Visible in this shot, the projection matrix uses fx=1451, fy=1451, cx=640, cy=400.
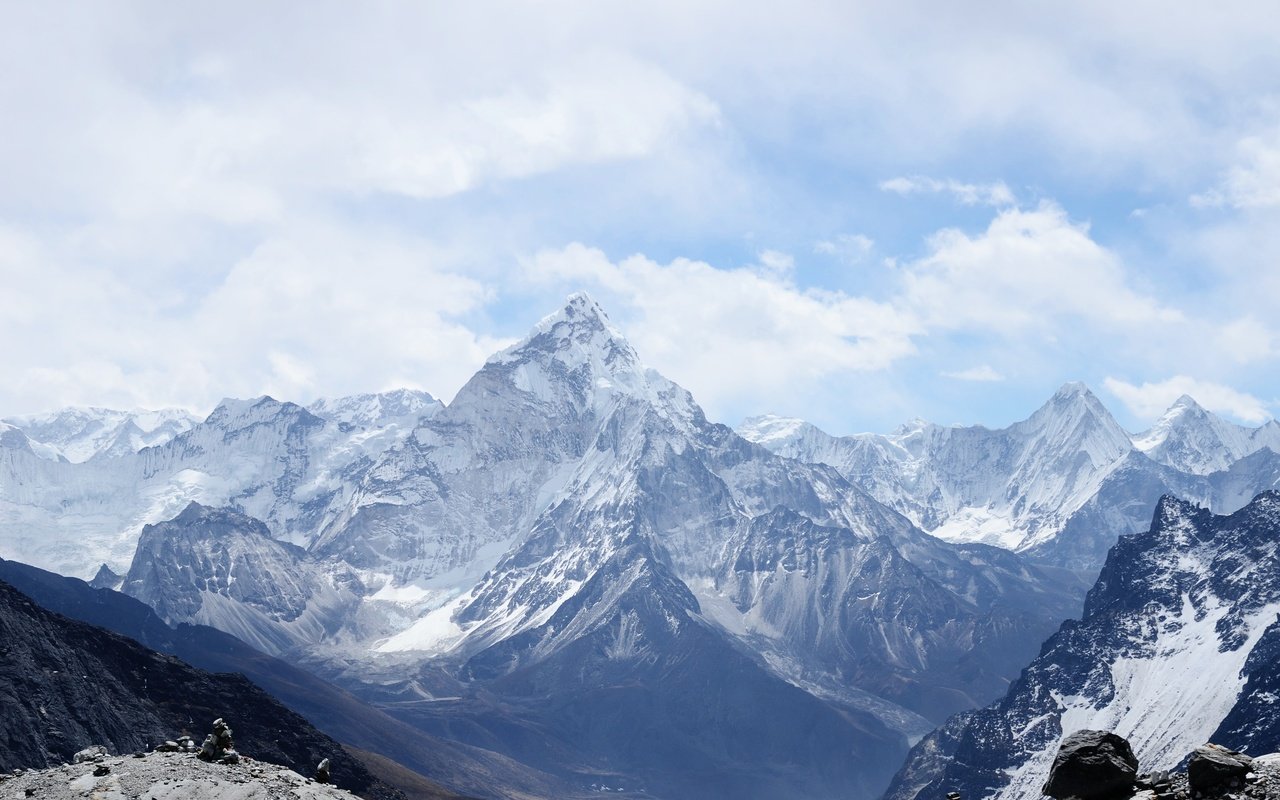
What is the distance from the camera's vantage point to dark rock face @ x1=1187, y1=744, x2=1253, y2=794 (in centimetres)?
4600

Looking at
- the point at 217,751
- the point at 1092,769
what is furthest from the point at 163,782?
the point at 1092,769

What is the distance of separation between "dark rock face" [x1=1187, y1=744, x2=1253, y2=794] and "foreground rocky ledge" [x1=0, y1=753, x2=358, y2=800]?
125 feet

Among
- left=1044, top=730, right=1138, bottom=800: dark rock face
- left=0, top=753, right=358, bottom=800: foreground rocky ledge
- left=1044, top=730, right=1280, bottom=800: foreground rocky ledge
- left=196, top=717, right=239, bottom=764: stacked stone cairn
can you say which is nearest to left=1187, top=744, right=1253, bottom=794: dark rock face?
left=1044, top=730, right=1280, bottom=800: foreground rocky ledge

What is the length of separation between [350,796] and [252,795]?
7675mm

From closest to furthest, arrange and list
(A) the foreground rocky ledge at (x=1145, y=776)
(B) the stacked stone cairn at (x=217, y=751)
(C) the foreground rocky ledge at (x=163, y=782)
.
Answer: (A) the foreground rocky ledge at (x=1145, y=776) < (C) the foreground rocky ledge at (x=163, y=782) < (B) the stacked stone cairn at (x=217, y=751)

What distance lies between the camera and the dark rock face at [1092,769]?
165 ft

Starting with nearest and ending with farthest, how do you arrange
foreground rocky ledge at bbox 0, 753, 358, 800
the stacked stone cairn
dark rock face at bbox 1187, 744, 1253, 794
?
1. dark rock face at bbox 1187, 744, 1253, 794
2. foreground rocky ledge at bbox 0, 753, 358, 800
3. the stacked stone cairn

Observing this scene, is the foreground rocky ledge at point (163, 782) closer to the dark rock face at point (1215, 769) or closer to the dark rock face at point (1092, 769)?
the dark rock face at point (1092, 769)

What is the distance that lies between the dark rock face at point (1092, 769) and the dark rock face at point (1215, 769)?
3.60 m

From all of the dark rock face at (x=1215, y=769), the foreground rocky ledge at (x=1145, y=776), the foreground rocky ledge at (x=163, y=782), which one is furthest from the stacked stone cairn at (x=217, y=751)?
the dark rock face at (x=1215, y=769)

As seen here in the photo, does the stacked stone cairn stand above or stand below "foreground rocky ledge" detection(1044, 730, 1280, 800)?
below

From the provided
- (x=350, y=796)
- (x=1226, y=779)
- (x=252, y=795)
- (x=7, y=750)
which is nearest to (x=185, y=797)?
(x=252, y=795)

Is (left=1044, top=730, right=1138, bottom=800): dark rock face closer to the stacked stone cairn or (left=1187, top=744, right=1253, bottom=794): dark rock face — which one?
(left=1187, top=744, right=1253, bottom=794): dark rock face

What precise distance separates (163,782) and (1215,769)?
4433 cm
